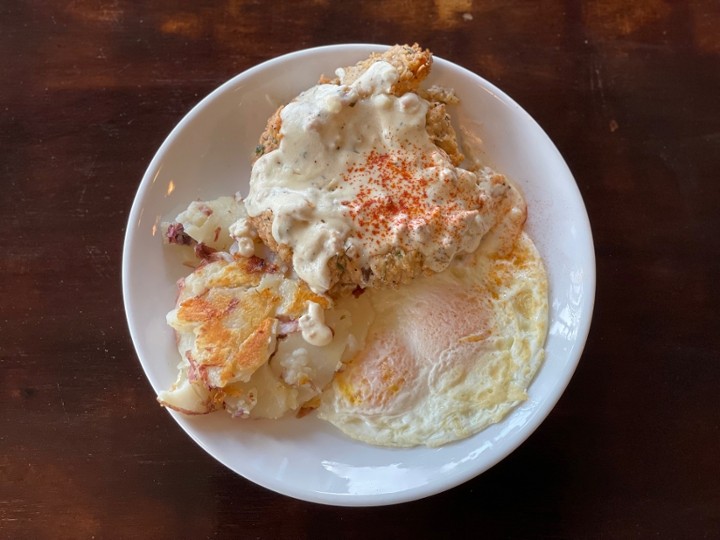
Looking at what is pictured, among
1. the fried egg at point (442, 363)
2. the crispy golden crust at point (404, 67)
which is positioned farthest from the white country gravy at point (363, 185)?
the fried egg at point (442, 363)

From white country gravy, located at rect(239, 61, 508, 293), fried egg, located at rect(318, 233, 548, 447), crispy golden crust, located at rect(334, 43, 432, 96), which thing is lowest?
fried egg, located at rect(318, 233, 548, 447)

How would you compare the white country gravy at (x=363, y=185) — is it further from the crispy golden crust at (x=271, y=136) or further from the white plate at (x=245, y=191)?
the white plate at (x=245, y=191)

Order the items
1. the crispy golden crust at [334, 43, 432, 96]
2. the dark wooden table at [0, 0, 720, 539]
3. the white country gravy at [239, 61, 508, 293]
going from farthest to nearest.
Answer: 1. the dark wooden table at [0, 0, 720, 539]
2. the crispy golden crust at [334, 43, 432, 96]
3. the white country gravy at [239, 61, 508, 293]

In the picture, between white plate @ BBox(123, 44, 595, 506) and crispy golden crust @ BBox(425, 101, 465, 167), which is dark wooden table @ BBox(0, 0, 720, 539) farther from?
crispy golden crust @ BBox(425, 101, 465, 167)

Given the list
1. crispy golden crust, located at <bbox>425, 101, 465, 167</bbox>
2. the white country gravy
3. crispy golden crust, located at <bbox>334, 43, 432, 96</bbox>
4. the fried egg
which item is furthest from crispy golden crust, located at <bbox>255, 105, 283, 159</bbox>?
the fried egg

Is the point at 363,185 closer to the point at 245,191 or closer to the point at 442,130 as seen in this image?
the point at 442,130

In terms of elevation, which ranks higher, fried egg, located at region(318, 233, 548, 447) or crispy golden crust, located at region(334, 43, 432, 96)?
crispy golden crust, located at region(334, 43, 432, 96)

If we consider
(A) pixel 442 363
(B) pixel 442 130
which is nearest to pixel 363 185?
(B) pixel 442 130
